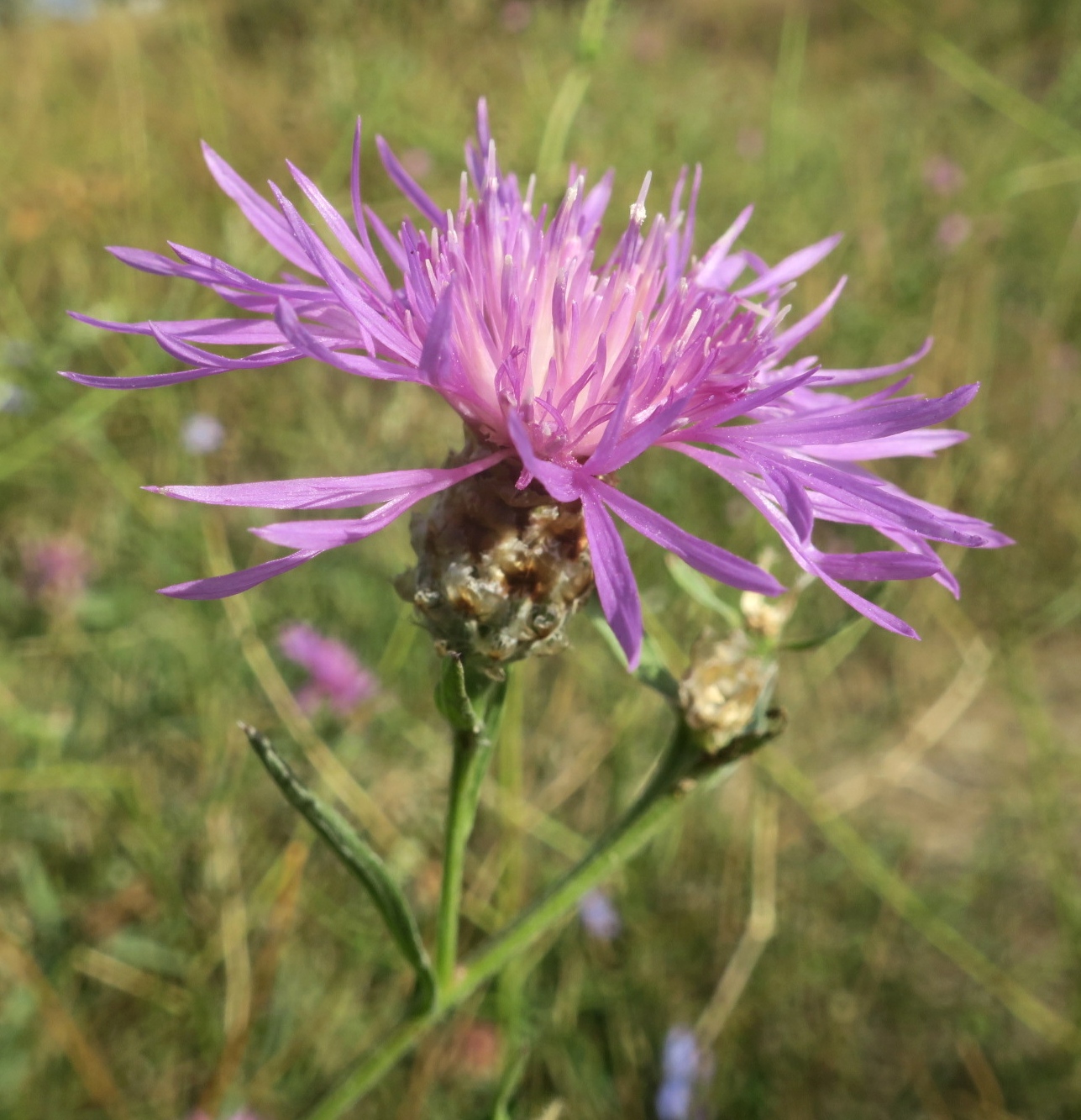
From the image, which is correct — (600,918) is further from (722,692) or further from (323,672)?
(722,692)

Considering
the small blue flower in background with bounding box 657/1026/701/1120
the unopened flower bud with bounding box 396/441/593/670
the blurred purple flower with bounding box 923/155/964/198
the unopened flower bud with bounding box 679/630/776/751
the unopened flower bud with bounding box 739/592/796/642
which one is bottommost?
the small blue flower in background with bounding box 657/1026/701/1120

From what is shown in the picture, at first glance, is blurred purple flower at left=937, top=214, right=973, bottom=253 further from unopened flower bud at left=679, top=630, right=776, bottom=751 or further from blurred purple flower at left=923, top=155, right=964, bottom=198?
unopened flower bud at left=679, top=630, right=776, bottom=751

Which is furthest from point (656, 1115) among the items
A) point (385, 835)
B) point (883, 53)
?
point (883, 53)

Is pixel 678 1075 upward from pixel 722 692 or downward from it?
downward

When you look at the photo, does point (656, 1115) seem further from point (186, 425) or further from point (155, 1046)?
point (186, 425)

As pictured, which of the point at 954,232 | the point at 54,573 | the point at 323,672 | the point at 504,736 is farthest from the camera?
the point at 954,232

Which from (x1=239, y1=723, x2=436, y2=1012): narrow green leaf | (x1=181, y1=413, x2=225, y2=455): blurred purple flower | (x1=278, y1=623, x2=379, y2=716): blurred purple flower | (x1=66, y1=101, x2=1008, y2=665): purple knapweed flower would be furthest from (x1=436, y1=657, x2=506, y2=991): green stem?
(x1=181, y1=413, x2=225, y2=455): blurred purple flower

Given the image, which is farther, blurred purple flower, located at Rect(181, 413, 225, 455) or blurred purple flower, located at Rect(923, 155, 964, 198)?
blurred purple flower, located at Rect(923, 155, 964, 198)

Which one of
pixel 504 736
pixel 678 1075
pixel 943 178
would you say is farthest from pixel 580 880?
→ pixel 943 178
